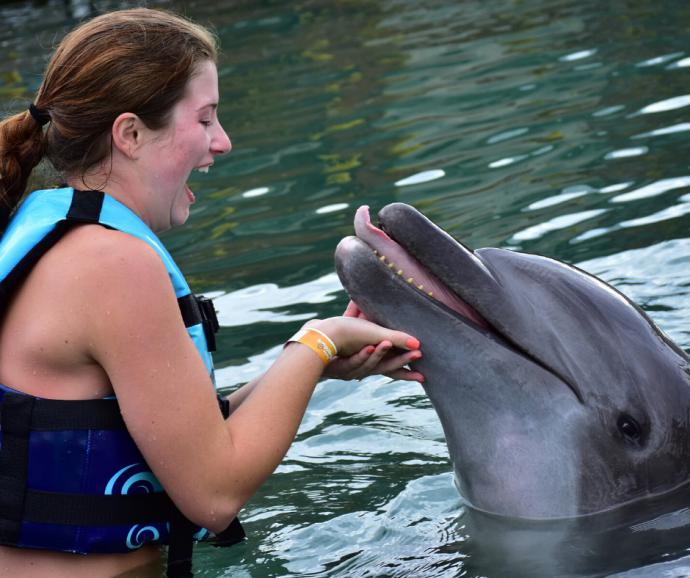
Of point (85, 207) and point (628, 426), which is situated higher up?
point (85, 207)

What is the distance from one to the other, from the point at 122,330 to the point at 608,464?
1690 mm

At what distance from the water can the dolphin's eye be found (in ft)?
1.39

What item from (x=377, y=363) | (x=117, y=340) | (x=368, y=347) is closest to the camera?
(x=117, y=340)

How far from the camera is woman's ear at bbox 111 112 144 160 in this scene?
3568mm

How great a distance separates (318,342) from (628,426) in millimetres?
1081

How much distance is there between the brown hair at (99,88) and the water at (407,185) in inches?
31.9

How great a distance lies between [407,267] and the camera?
3914 millimetres

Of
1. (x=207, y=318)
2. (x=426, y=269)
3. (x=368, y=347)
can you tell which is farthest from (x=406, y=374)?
(x=207, y=318)

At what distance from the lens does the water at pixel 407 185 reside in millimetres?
4797

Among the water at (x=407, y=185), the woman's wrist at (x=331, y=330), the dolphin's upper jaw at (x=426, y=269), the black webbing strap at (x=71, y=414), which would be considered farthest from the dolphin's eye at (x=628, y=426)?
the black webbing strap at (x=71, y=414)

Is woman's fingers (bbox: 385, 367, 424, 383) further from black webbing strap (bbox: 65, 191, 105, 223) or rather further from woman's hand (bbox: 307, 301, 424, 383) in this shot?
black webbing strap (bbox: 65, 191, 105, 223)

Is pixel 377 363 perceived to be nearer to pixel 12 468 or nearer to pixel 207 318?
pixel 207 318

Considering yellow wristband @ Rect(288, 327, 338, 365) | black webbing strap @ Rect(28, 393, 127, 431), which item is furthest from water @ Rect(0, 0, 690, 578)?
black webbing strap @ Rect(28, 393, 127, 431)

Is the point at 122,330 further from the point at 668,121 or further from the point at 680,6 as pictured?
the point at 680,6
